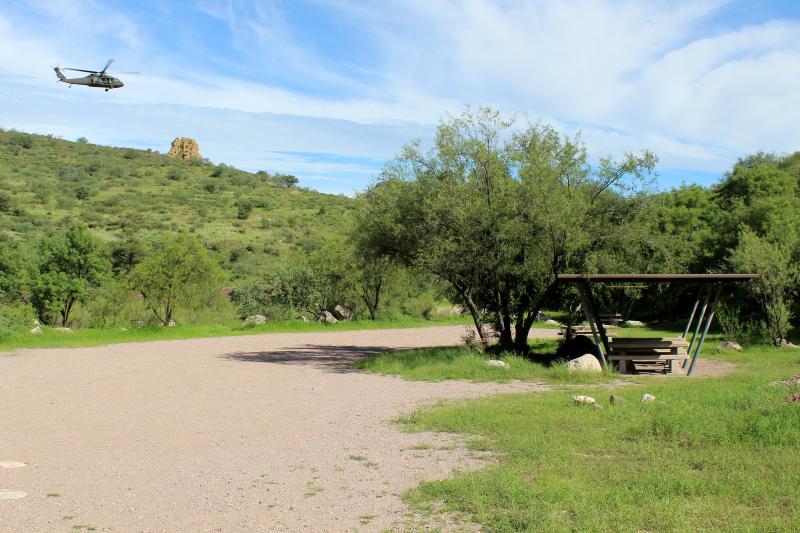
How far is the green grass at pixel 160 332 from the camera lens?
74.9ft

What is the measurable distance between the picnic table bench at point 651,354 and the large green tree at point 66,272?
22152 millimetres

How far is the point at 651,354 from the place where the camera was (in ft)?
54.0

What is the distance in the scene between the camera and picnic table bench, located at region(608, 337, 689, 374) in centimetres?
1617

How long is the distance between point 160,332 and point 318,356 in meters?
9.78

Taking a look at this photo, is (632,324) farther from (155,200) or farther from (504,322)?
(155,200)

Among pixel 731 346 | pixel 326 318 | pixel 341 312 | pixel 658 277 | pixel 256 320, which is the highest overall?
pixel 658 277

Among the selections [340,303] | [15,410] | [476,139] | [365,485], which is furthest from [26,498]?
[340,303]

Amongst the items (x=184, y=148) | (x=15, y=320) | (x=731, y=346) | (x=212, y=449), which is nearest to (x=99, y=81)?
(x=15, y=320)

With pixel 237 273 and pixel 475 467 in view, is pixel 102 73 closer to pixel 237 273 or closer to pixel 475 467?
pixel 475 467

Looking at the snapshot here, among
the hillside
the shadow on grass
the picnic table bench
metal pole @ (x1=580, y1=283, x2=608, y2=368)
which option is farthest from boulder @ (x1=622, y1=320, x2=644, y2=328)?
the hillside

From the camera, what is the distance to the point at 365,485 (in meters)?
6.58

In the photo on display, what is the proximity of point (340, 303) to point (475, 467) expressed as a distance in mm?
30441

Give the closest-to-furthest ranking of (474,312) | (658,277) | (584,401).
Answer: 1. (584,401)
2. (658,277)
3. (474,312)

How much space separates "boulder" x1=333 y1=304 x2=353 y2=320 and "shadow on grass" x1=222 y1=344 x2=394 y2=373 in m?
12.8
